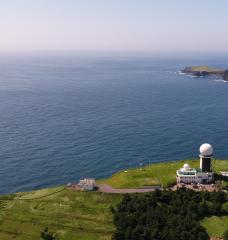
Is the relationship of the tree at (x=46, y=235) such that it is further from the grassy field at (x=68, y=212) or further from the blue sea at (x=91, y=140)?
the blue sea at (x=91, y=140)

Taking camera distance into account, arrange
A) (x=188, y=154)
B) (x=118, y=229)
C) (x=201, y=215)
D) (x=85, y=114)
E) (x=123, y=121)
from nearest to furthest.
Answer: (x=118, y=229), (x=201, y=215), (x=188, y=154), (x=123, y=121), (x=85, y=114)

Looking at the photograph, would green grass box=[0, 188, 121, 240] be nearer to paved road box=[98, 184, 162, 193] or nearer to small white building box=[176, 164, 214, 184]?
paved road box=[98, 184, 162, 193]

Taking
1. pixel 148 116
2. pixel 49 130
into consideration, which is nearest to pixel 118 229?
pixel 49 130

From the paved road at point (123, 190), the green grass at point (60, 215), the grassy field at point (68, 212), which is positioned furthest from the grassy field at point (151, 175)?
the green grass at point (60, 215)

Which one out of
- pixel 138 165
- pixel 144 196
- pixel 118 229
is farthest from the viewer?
pixel 138 165

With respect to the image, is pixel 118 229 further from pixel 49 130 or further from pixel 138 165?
pixel 49 130

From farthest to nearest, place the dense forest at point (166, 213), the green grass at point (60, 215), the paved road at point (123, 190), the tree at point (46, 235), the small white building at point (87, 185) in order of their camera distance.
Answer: the small white building at point (87, 185) < the paved road at point (123, 190) < the green grass at point (60, 215) < the dense forest at point (166, 213) < the tree at point (46, 235)

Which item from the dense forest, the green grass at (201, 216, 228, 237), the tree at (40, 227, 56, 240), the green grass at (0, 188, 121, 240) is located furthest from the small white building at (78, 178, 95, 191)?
the green grass at (201, 216, 228, 237)
